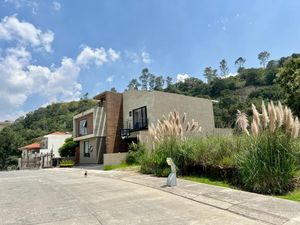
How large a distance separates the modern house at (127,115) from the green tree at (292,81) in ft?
24.4

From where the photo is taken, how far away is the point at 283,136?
783cm

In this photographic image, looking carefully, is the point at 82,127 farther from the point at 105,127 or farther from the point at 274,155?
the point at 274,155

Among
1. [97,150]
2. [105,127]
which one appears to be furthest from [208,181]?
[97,150]

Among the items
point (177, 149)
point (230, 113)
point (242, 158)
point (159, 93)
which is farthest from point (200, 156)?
point (230, 113)

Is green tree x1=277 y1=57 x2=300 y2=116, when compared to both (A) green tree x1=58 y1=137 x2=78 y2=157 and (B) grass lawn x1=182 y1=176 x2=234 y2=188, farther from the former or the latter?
(A) green tree x1=58 y1=137 x2=78 y2=157

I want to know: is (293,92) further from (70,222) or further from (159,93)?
(70,222)

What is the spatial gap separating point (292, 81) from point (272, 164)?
1520cm

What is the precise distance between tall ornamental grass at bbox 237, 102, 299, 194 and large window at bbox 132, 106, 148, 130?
17234mm

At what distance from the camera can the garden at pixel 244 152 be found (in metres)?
7.75

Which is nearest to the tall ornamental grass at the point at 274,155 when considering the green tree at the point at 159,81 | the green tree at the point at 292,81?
the green tree at the point at 292,81

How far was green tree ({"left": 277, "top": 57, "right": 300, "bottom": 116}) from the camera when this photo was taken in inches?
760

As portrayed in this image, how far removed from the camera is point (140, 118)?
1033 inches

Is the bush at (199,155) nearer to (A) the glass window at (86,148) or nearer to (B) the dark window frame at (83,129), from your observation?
(B) the dark window frame at (83,129)

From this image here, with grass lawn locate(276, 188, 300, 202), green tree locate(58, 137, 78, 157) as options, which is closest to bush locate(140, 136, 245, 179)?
grass lawn locate(276, 188, 300, 202)
